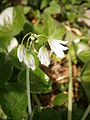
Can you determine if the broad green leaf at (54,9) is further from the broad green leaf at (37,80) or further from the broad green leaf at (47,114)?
the broad green leaf at (47,114)

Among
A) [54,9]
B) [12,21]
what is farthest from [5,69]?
[54,9]

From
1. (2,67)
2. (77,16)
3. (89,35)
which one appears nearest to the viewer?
(2,67)

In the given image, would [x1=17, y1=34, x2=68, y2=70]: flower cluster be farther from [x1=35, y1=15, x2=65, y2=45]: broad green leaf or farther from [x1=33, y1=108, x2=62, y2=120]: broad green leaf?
[x1=35, y1=15, x2=65, y2=45]: broad green leaf

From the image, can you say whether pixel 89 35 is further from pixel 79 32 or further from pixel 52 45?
pixel 52 45

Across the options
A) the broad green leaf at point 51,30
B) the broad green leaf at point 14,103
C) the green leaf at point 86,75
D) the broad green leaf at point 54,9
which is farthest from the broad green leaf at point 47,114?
the broad green leaf at point 54,9

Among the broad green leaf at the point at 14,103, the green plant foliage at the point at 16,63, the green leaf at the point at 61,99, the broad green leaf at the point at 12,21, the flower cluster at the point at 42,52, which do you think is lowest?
the green leaf at the point at 61,99

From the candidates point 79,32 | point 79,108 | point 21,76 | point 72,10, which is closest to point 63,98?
point 79,108
